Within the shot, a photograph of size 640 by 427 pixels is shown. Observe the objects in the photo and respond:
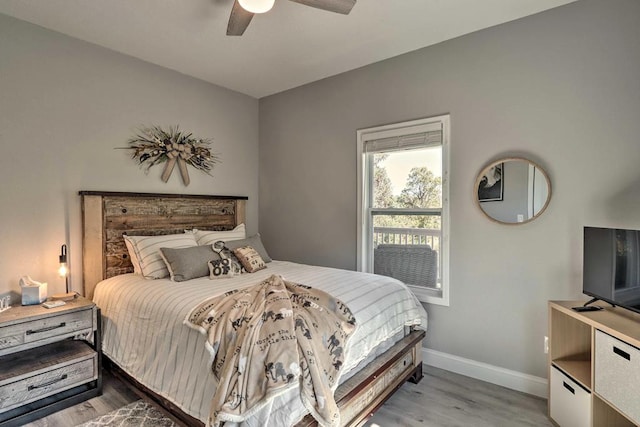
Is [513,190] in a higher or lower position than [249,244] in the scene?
higher

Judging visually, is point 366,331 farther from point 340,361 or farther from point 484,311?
point 484,311

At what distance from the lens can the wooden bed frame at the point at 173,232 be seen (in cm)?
190

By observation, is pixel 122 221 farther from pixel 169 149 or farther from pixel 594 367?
pixel 594 367

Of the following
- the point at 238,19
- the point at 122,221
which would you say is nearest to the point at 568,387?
the point at 238,19

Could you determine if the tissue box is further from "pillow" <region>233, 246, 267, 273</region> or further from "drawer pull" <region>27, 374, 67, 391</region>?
"pillow" <region>233, 246, 267, 273</region>

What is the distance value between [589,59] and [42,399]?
4.36 m

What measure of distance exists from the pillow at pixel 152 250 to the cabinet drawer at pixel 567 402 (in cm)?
292

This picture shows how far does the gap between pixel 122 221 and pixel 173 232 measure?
0.48 m

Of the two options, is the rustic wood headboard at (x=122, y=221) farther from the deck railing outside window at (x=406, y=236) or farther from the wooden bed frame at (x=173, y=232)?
the deck railing outside window at (x=406, y=236)

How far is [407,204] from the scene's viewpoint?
3125mm

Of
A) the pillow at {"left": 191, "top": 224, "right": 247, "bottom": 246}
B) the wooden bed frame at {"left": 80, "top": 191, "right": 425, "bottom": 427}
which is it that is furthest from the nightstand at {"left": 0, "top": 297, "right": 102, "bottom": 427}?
the pillow at {"left": 191, "top": 224, "right": 247, "bottom": 246}

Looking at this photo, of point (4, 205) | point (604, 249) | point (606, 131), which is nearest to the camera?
point (604, 249)

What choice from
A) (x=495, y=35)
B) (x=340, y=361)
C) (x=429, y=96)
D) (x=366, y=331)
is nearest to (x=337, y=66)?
(x=429, y=96)

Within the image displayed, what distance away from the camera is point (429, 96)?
2902 mm
